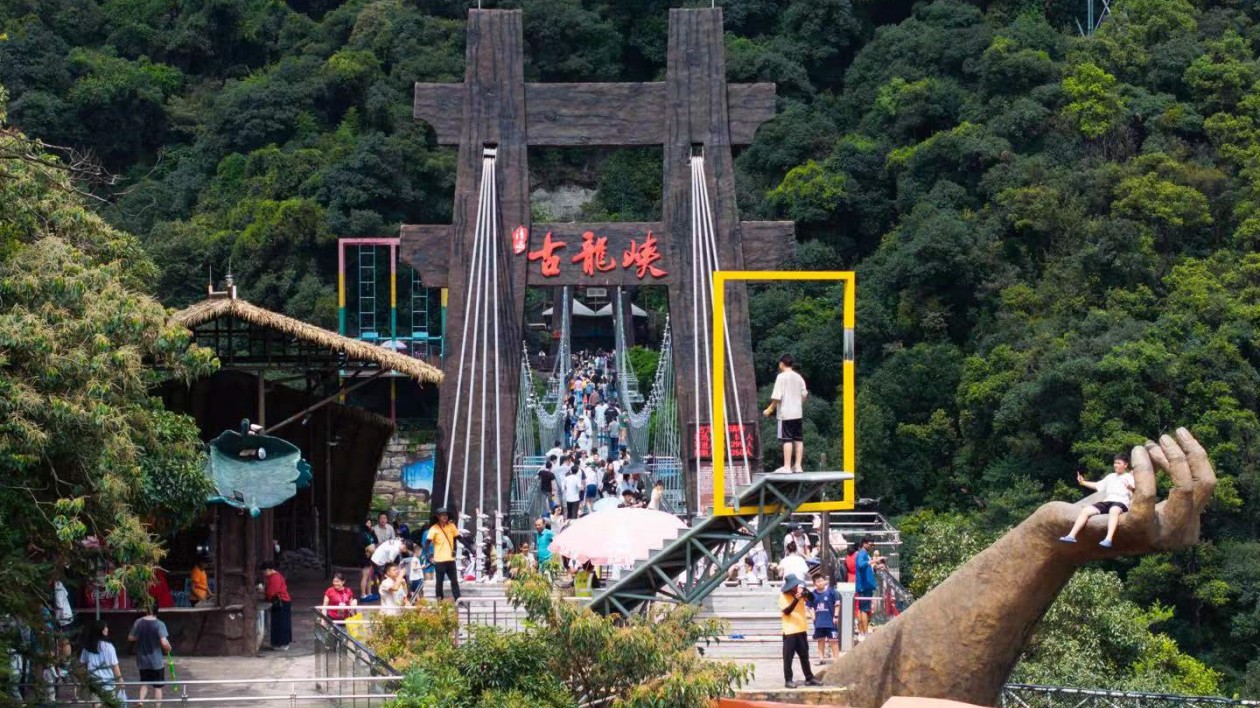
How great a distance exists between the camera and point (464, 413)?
1777cm

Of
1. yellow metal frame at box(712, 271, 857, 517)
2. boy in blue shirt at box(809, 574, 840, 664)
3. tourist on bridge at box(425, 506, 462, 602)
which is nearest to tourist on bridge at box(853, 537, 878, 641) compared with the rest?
boy in blue shirt at box(809, 574, 840, 664)

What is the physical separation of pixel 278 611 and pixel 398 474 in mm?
22017

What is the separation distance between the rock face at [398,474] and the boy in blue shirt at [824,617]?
2069 centimetres

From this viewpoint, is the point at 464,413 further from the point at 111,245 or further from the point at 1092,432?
the point at 1092,432

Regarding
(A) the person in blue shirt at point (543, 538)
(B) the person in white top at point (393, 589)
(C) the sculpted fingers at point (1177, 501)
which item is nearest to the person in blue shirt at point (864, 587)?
(A) the person in blue shirt at point (543, 538)

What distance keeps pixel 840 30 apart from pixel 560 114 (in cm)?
2398

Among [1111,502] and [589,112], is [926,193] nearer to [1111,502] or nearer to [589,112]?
[589,112]

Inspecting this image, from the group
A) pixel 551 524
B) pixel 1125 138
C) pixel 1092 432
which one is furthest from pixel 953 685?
pixel 1125 138

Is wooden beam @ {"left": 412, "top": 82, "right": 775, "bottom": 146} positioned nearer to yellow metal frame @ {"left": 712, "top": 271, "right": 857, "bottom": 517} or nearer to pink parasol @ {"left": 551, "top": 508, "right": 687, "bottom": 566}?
pink parasol @ {"left": 551, "top": 508, "right": 687, "bottom": 566}

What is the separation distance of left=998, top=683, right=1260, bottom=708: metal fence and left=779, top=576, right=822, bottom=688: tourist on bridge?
3.57 ft

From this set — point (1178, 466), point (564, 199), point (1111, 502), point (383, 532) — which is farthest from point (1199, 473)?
point (564, 199)

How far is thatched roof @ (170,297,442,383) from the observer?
49.1ft

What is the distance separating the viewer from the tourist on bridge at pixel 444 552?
551 inches

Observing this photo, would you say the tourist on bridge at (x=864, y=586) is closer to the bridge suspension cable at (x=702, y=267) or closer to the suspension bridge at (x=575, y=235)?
the suspension bridge at (x=575, y=235)
